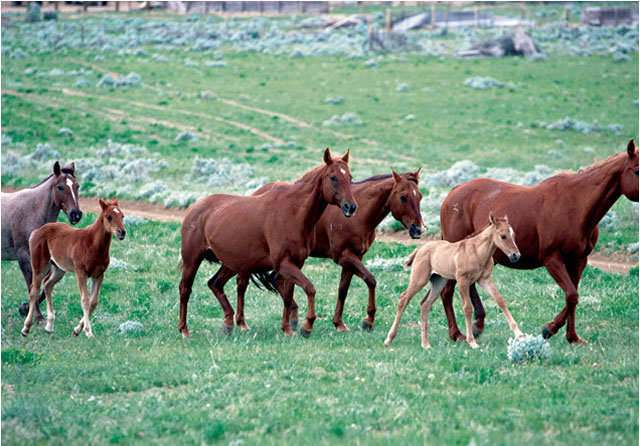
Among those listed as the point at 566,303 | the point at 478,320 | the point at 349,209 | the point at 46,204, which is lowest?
the point at 478,320

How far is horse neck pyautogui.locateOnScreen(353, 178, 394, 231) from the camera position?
1136cm

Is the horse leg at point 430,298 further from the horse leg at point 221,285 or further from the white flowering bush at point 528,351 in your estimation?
the horse leg at point 221,285

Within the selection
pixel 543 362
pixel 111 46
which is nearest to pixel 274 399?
pixel 543 362

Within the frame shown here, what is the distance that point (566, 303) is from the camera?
9.92 meters

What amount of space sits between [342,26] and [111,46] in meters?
21.7

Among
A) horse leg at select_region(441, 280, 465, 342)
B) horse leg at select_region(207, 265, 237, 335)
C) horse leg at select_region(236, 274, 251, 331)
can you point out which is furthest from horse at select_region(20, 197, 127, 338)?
horse leg at select_region(441, 280, 465, 342)

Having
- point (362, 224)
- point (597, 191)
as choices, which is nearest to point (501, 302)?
point (597, 191)

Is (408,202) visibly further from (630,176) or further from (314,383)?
(314,383)

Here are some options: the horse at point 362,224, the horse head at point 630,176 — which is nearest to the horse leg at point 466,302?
the horse at point 362,224

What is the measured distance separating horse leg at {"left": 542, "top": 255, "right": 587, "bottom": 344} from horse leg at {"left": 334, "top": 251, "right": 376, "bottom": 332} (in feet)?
8.49

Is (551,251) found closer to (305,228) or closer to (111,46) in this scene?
(305,228)

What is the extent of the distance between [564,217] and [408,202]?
2.26 m

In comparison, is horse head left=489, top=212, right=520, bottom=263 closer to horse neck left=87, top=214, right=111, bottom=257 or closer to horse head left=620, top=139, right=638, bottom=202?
horse head left=620, top=139, right=638, bottom=202

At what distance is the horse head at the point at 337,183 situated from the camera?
33.5 feet
